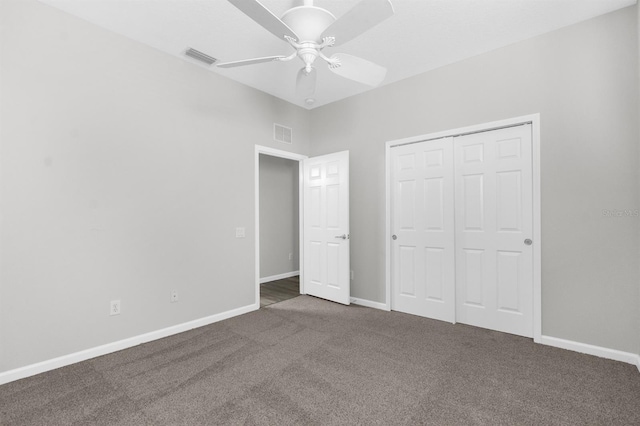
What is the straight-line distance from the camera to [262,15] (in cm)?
159

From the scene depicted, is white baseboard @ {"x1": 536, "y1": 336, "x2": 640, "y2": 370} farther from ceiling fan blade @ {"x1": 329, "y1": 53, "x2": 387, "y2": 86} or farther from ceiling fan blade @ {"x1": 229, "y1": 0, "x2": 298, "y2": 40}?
ceiling fan blade @ {"x1": 229, "y1": 0, "x2": 298, "y2": 40}

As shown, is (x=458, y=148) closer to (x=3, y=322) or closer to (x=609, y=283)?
(x=609, y=283)

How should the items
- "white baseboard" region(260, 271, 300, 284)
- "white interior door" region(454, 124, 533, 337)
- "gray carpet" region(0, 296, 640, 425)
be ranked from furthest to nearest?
"white baseboard" region(260, 271, 300, 284)
"white interior door" region(454, 124, 533, 337)
"gray carpet" region(0, 296, 640, 425)

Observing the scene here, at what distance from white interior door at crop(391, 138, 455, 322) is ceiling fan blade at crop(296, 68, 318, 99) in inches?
64.2

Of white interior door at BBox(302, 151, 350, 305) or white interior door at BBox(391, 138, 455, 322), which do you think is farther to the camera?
white interior door at BBox(302, 151, 350, 305)

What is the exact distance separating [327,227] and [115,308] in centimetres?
251

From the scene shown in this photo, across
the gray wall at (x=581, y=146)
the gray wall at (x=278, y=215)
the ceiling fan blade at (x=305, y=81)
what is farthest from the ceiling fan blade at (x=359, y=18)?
the gray wall at (x=278, y=215)

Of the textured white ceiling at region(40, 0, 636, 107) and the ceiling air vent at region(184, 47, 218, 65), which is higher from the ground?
the textured white ceiling at region(40, 0, 636, 107)

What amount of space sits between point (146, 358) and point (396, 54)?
11.9 feet

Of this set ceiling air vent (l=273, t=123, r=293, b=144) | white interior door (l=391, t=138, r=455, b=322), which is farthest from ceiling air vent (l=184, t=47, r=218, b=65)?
white interior door (l=391, t=138, r=455, b=322)

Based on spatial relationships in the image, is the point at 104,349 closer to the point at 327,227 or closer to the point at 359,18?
the point at 327,227

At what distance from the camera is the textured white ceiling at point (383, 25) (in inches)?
92.7

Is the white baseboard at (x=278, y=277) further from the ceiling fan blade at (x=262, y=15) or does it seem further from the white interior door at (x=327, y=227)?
the ceiling fan blade at (x=262, y=15)

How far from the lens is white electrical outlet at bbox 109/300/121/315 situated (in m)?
2.65
